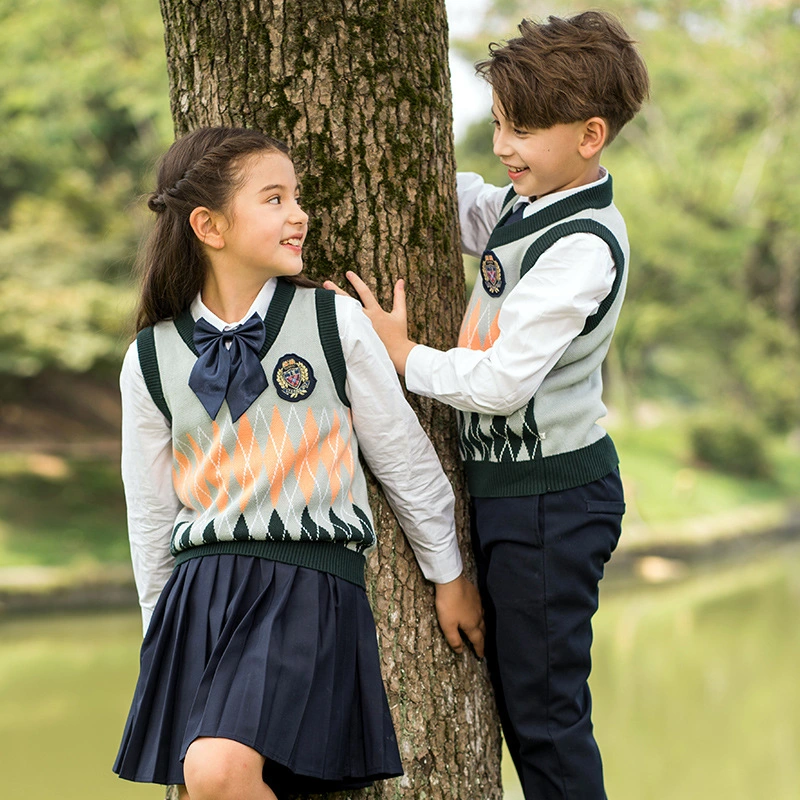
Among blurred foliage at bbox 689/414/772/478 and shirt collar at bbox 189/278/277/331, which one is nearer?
shirt collar at bbox 189/278/277/331

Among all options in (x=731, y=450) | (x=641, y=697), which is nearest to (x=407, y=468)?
(x=641, y=697)

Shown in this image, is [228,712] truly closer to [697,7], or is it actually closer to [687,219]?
[687,219]

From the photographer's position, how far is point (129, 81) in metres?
8.39

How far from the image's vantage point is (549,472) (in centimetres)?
154

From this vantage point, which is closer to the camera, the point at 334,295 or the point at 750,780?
the point at 334,295

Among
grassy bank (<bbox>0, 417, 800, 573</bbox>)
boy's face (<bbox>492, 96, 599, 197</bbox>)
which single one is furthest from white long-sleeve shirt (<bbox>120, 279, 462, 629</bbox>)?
grassy bank (<bbox>0, 417, 800, 573</bbox>)

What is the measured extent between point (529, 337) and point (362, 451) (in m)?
0.30

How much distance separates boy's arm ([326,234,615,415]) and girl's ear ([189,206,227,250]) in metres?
0.34

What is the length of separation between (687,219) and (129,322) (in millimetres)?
9299

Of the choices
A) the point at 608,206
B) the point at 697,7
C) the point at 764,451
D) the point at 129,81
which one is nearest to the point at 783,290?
the point at 764,451

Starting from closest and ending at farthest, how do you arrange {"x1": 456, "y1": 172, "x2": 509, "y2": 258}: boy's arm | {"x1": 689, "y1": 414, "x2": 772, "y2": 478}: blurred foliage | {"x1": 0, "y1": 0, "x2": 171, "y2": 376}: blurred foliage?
{"x1": 456, "y1": 172, "x2": 509, "y2": 258}: boy's arm → {"x1": 0, "y1": 0, "x2": 171, "y2": 376}: blurred foliage → {"x1": 689, "y1": 414, "x2": 772, "y2": 478}: blurred foliage

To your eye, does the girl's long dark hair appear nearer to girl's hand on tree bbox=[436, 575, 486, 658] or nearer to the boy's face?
the boy's face

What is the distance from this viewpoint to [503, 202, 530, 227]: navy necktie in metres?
1.61

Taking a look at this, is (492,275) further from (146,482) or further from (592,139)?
(146,482)
